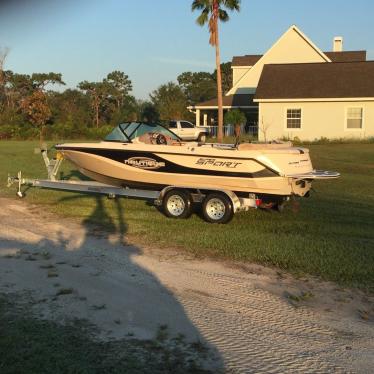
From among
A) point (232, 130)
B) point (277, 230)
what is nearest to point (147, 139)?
point (277, 230)

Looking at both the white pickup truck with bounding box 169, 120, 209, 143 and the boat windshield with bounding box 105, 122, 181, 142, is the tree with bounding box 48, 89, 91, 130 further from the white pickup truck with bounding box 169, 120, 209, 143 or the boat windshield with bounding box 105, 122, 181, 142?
the boat windshield with bounding box 105, 122, 181, 142

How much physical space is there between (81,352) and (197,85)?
86958mm

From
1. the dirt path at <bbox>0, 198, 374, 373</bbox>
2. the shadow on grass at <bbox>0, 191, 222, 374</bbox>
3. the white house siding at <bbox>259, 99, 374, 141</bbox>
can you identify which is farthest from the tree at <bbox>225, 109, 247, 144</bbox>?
the shadow on grass at <bbox>0, 191, 222, 374</bbox>

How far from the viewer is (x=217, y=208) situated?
32.3ft

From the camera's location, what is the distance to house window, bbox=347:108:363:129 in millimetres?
34219

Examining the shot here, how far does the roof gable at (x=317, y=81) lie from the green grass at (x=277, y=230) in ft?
67.3

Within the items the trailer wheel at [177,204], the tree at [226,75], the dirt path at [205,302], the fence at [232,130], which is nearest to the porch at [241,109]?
the fence at [232,130]

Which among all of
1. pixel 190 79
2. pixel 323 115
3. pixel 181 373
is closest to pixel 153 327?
pixel 181 373

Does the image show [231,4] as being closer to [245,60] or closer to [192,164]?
[245,60]

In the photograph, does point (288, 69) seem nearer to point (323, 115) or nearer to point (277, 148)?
point (323, 115)

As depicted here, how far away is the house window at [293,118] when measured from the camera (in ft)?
115

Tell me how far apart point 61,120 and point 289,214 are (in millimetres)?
52452

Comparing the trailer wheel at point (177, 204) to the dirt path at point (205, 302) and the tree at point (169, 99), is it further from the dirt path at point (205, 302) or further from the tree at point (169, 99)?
the tree at point (169, 99)

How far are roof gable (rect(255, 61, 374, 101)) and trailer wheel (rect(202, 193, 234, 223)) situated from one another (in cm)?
2576
